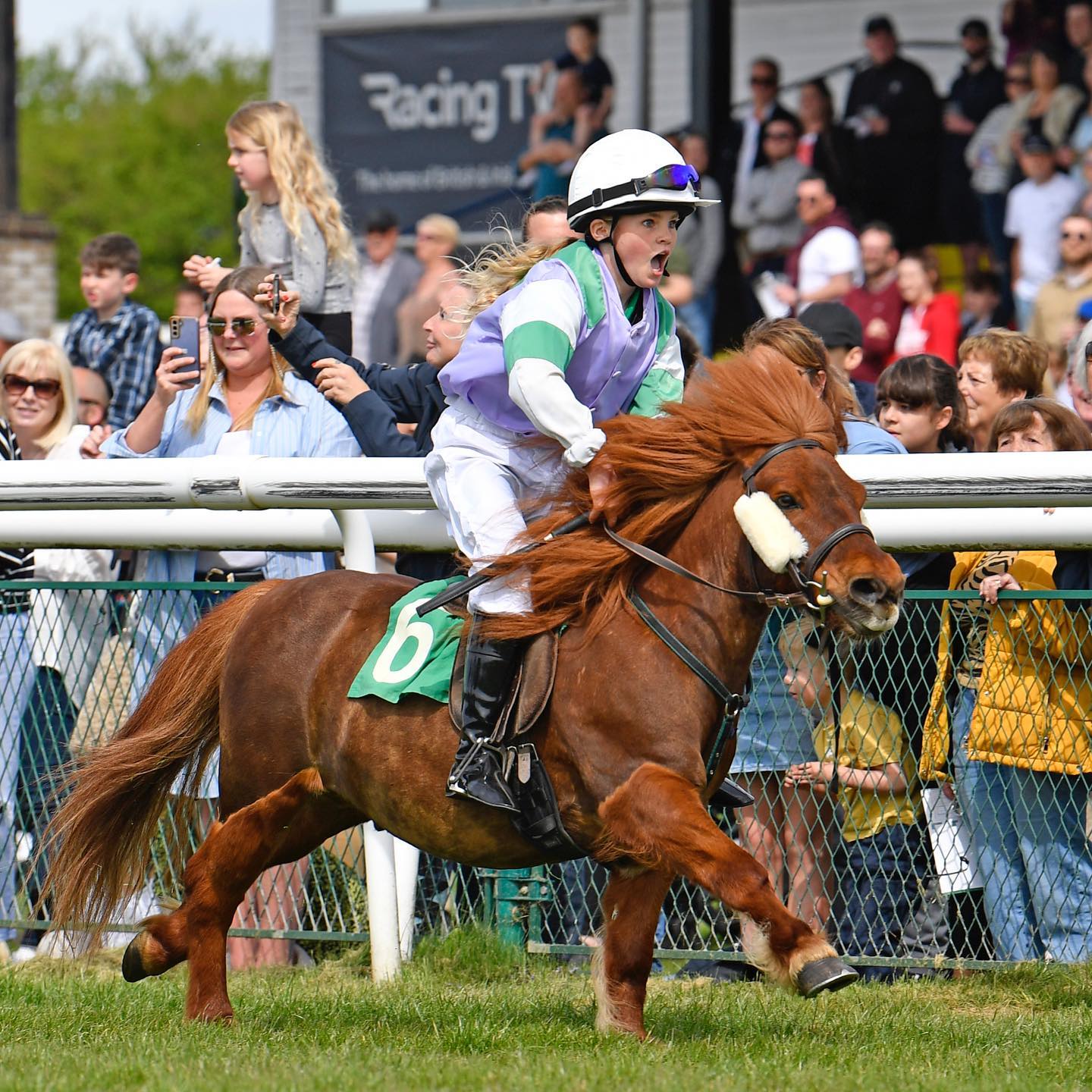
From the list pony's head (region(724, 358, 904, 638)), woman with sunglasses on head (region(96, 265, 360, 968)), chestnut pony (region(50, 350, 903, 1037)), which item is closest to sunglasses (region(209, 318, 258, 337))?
woman with sunglasses on head (region(96, 265, 360, 968))

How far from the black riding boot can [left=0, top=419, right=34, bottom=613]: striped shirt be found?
2252 mm

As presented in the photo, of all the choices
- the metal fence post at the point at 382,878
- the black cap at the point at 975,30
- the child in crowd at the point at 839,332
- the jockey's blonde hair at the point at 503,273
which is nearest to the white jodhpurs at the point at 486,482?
the jockey's blonde hair at the point at 503,273

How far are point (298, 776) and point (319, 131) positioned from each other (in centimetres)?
1284

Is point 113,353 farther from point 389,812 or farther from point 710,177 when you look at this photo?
point 710,177

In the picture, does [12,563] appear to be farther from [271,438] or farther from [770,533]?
[770,533]

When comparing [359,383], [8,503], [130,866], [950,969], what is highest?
[359,383]

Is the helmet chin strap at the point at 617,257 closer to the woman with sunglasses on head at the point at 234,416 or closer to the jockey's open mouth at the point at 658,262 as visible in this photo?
the jockey's open mouth at the point at 658,262

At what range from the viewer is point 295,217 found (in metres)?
7.39

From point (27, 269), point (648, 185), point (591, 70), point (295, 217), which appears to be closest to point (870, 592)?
point (648, 185)

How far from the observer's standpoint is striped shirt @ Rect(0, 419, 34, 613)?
648cm

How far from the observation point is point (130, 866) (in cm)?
548

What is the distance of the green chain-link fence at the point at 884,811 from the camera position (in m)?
5.51

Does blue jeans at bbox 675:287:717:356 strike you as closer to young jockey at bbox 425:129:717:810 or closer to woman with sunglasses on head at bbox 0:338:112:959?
woman with sunglasses on head at bbox 0:338:112:959

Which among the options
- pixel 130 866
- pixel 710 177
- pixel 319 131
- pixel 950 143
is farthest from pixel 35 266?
pixel 130 866
